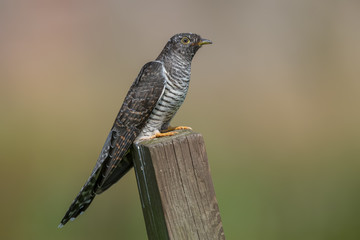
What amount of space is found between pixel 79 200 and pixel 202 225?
0.77 meters

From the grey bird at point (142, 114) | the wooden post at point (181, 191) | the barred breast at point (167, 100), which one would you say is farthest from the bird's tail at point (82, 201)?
the wooden post at point (181, 191)

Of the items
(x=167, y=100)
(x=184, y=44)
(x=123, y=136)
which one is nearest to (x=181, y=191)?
(x=123, y=136)

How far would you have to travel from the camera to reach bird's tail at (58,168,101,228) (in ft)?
6.06

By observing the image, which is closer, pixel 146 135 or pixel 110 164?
pixel 110 164

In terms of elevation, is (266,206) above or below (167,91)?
below

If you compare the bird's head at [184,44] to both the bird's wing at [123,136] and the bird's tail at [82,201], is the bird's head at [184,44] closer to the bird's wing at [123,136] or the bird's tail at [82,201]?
the bird's wing at [123,136]

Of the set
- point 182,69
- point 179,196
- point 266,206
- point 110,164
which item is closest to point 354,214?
point 266,206

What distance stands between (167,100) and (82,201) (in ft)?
2.03

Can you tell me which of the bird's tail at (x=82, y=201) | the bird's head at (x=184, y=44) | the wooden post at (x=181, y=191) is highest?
the bird's head at (x=184, y=44)

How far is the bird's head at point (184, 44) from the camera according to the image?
A: 2178 millimetres

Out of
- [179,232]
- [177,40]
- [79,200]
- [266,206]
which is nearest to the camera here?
[179,232]

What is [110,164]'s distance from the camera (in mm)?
1854

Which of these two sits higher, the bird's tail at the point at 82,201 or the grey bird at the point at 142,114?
the grey bird at the point at 142,114

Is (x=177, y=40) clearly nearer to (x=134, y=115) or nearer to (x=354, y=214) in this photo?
(x=134, y=115)
